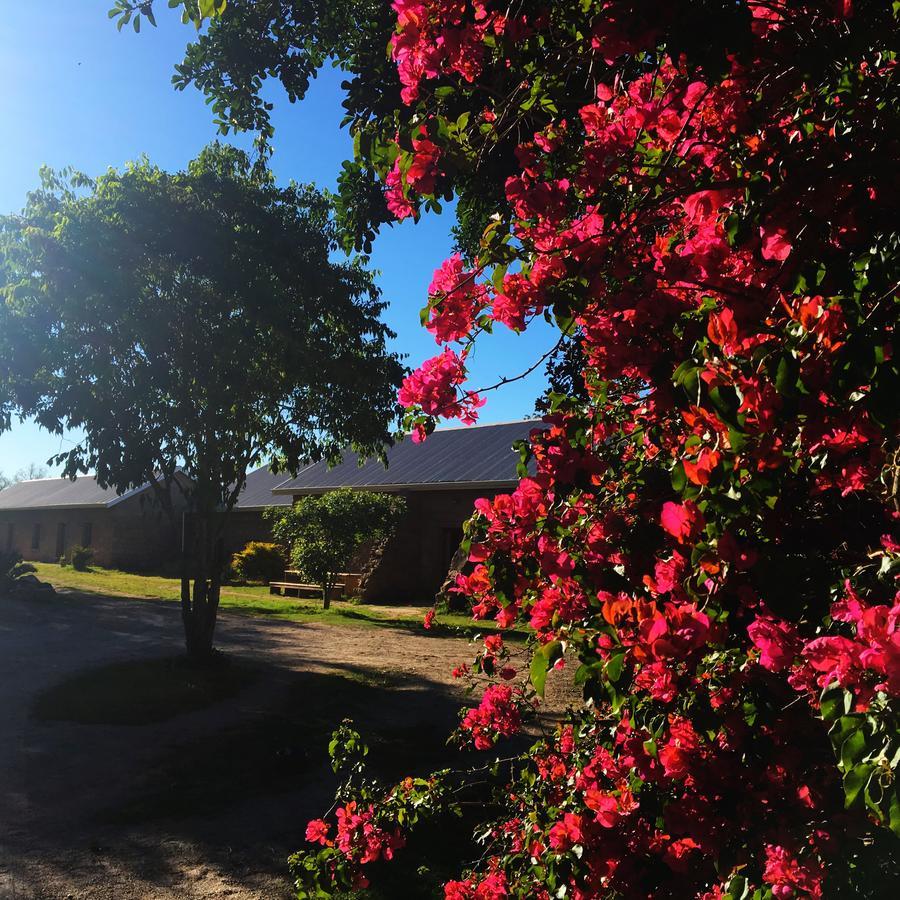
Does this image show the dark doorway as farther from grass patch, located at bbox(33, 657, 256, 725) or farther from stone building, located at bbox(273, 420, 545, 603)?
grass patch, located at bbox(33, 657, 256, 725)

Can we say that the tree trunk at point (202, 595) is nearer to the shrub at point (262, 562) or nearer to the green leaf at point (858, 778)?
the green leaf at point (858, 778)

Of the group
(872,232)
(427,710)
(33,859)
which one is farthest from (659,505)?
(427,710)

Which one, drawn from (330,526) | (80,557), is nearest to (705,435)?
(330,526)

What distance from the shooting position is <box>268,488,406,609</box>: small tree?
20.2 m

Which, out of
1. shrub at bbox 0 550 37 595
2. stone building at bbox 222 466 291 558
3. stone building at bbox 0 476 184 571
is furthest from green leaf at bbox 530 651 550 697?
stone building at bbox 0 476 184 571

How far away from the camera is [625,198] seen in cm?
253

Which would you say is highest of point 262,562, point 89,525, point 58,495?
point 58,495

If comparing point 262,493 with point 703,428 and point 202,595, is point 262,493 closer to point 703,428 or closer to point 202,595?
point 202,595

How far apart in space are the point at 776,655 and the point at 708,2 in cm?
153

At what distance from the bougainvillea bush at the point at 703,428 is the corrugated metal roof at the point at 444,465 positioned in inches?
684

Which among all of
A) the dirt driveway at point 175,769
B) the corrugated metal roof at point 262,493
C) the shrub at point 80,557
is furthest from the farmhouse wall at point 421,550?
the shrub at point 80,557

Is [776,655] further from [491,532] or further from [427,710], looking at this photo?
[427,710]

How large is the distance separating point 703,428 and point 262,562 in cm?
2857

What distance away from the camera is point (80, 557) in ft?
111
